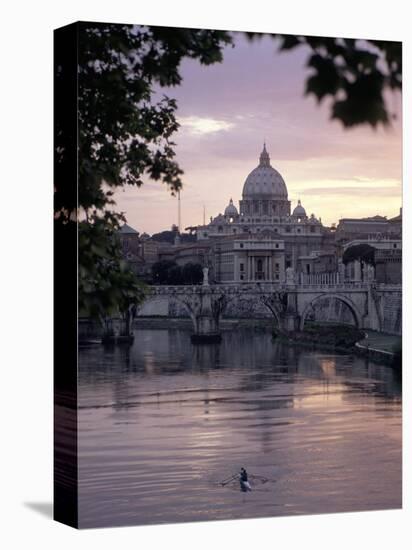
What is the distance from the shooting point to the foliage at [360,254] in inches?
571

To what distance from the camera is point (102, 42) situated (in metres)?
12.9

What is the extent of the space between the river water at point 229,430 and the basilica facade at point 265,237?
2.13 ft

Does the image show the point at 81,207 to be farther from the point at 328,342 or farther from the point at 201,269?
the point at 328,342

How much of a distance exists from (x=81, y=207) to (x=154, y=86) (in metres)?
1.32

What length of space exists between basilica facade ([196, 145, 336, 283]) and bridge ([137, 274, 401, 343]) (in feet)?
0.40

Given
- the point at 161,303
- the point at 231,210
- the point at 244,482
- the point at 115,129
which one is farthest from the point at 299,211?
the point at 244,482

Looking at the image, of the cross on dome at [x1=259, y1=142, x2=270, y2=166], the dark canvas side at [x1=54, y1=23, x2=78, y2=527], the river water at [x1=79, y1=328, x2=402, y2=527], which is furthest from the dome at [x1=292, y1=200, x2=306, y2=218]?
the dark canvas side at [x1=54, y1=23, x2=78, y2=527]

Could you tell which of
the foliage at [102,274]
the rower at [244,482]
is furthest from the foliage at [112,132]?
the rower at [244,482]

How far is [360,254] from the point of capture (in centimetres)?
1455

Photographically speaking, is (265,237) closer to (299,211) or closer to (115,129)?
(299,211)

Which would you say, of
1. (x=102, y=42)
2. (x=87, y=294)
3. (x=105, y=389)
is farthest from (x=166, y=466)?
(x=102, y=42)

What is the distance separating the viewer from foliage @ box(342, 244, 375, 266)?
1450 centimetres

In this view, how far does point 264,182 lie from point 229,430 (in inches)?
93.0

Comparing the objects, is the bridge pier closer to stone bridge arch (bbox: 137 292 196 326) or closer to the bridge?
the bridge
